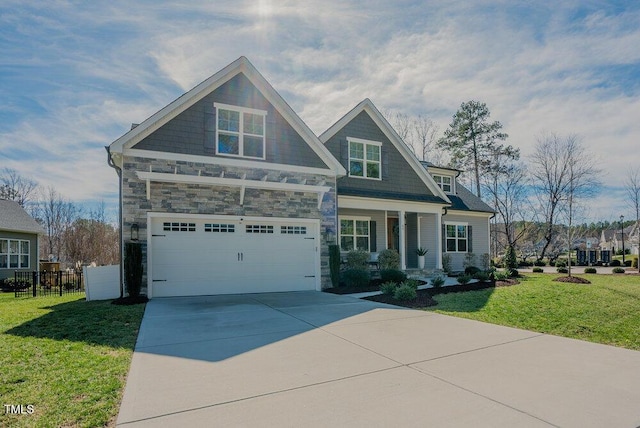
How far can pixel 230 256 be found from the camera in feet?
37.8

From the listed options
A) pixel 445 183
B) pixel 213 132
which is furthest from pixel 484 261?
pixel 213 132

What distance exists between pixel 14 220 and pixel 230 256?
56.9 feet

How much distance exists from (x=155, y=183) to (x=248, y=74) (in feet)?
16.1

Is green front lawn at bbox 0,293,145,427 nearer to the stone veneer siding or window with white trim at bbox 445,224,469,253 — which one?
the stone veneer siding

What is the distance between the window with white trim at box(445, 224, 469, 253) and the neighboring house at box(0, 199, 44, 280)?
23.5m

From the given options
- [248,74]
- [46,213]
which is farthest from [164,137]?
[46,213]

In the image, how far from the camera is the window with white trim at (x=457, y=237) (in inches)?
774

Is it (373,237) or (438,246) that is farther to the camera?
(438,246)

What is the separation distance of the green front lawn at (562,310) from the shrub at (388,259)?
4.04 m

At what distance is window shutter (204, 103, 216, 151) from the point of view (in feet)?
38.1

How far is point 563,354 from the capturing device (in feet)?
16.6

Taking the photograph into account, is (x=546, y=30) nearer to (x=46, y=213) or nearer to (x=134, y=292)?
(x=134, y=292)

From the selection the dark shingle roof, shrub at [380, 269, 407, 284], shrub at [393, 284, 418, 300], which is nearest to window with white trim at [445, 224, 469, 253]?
the dark shingle roof

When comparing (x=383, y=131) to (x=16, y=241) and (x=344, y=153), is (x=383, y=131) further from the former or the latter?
(x=16, y=241)
